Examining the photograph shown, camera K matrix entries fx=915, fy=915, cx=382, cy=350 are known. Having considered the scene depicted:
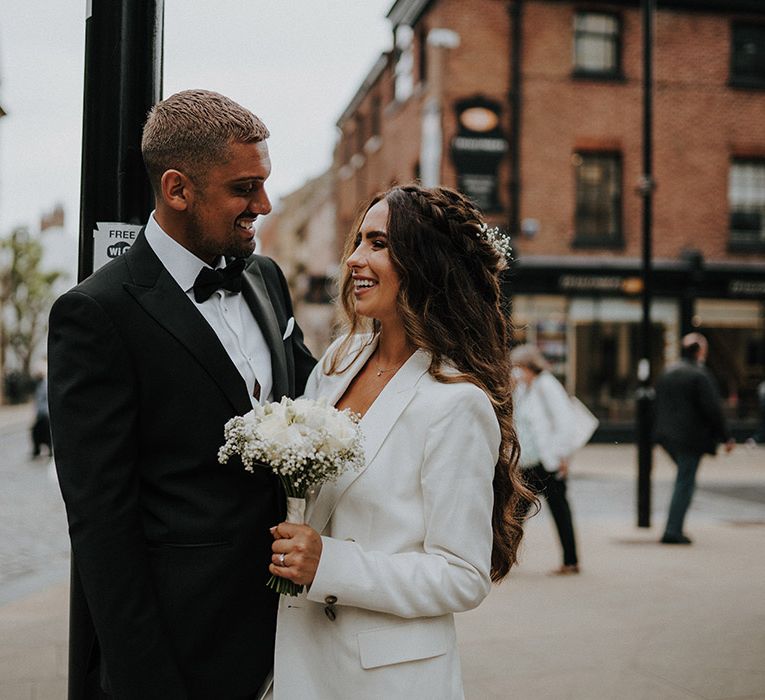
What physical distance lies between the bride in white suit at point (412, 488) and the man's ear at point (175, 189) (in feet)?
1.66

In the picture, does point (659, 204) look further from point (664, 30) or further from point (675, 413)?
point (675, 413)

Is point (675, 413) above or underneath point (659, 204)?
underneath

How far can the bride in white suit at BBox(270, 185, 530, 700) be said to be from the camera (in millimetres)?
2207

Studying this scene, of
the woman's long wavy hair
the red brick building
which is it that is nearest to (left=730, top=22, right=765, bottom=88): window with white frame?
the red brick building

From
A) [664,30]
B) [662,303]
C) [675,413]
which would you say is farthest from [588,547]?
[664,30]

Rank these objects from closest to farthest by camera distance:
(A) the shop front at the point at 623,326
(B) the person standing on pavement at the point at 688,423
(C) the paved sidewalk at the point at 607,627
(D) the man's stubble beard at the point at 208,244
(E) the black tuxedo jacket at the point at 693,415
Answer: (D) the man's stubble beard at the point at 208,244, (C) the paved sidewalk at the point at 607,627, (B) the person standing on pavement at the point at 688,423, (E) the black tuxedo jacket at the point at 693,415, (A) the shop front at the point at 623,326

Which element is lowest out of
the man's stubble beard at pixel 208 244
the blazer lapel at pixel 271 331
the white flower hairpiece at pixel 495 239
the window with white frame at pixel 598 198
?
the blazer lapel at pixel 271 331

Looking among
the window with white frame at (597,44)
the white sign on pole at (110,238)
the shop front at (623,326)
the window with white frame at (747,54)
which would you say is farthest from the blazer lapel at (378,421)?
the window with white frame at (747,54)

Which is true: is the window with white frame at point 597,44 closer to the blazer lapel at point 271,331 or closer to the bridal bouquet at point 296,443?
the blazer lapel at point 271,331

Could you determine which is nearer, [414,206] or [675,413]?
[414,206]

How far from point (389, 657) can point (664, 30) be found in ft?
70.3

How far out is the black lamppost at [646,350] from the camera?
10109 millimetres

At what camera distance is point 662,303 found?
20.9 m

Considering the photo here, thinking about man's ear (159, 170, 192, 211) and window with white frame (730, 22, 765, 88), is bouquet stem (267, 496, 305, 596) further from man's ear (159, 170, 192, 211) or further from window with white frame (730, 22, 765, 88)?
window with white frame (730, 22, 765, 88)
